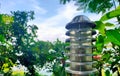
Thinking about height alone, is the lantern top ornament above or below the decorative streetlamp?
above

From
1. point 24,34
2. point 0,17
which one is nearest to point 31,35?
point 24,34

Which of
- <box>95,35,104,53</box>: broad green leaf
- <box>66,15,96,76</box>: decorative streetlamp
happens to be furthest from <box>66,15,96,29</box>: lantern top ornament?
<box>95,35,104,53</box>: broad green leaf

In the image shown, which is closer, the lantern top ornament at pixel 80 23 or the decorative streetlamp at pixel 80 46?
the decorative streetlamp at pixel 80 46

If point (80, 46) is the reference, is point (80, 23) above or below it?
above

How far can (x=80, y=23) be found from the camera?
4.14 ft

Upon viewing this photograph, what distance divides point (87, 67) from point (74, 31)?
20 cm

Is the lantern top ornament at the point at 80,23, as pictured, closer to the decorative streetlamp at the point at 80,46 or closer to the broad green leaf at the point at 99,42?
the decorative streetlamp at the point at 80,46

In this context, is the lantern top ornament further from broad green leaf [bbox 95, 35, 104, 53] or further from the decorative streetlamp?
broad green leaf [bbox 95, 35, 104, 53]

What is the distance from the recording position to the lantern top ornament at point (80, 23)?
4.06 ft

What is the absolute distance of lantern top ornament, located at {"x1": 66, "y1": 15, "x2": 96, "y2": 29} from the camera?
1239mm

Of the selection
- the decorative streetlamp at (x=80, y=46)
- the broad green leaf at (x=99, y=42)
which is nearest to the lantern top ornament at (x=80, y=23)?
the decorative streetlamp at (x=80, y=46)

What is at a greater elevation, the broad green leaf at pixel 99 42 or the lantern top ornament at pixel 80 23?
the lantern top ornament at pixel 80 23

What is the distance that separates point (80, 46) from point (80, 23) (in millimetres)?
140

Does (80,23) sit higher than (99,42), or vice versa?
(80,23)
